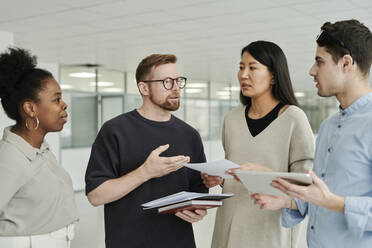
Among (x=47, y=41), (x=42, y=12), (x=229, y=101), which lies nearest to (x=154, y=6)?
(x=42, y=12)

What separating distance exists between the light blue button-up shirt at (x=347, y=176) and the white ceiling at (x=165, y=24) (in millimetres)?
3306

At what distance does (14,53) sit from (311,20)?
443cm

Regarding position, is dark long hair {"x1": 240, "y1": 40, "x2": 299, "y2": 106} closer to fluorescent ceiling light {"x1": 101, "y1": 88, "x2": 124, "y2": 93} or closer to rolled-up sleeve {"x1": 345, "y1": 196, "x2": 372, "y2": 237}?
rolled-up sleeve {"x1": 345, "y1": 196, "x2": 372, "y2": 237}

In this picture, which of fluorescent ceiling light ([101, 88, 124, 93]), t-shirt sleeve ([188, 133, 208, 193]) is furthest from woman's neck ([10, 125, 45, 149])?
fluorescent ceiling light ([101, 88, 124, 93])

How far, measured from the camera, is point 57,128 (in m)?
2.36

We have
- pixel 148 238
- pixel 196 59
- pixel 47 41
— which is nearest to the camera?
pixel 148 238

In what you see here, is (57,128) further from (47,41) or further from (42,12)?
(47,41)

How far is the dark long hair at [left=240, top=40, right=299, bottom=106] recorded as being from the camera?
217 centimetres

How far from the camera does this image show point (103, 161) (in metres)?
2.17

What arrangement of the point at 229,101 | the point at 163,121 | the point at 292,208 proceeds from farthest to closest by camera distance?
A: the point at 229,101 < the point at 163,121 < the point at 292,208

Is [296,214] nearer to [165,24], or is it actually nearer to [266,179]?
[266,179]

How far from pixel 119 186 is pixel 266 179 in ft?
2.70

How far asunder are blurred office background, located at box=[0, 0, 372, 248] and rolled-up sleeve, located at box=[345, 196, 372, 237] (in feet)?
9.97

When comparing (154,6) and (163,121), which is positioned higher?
(154,6)
